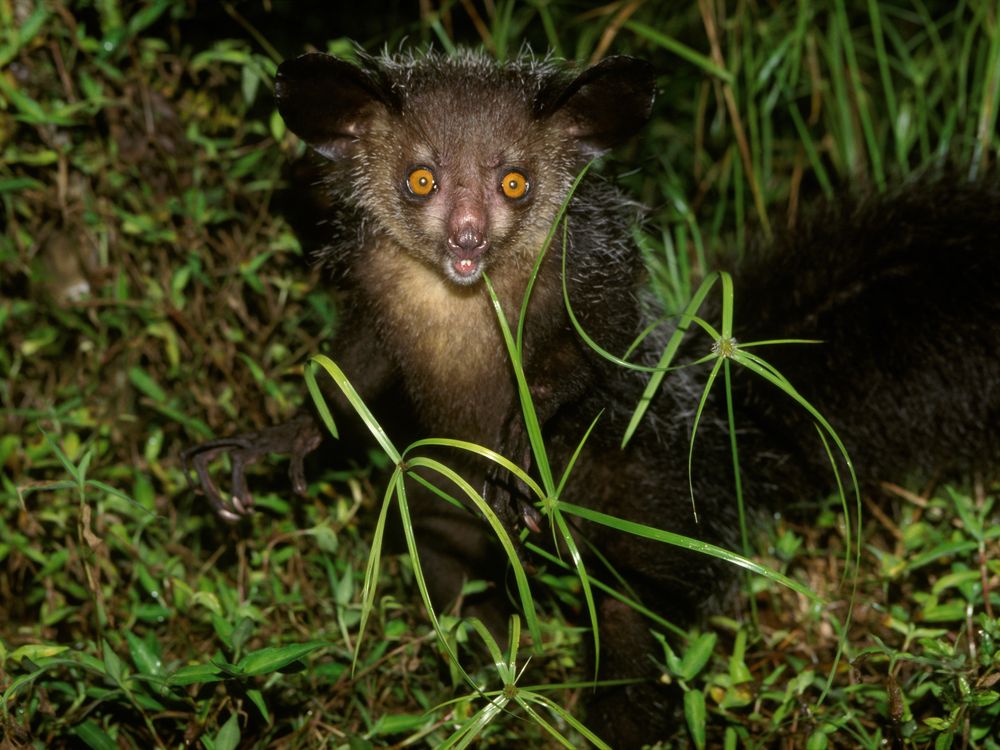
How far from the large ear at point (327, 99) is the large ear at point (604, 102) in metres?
0.53

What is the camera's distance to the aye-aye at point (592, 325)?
293 cm

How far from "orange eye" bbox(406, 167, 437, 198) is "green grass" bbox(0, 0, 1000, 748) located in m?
0.52

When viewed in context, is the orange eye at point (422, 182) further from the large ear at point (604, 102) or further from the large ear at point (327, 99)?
the large ear at point (604, 102)

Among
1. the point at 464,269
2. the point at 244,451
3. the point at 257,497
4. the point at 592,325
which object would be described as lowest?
the point at 257,497

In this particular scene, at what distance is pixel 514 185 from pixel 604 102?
0.38 meters

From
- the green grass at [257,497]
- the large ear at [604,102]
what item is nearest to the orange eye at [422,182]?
the large ear at [604,102]

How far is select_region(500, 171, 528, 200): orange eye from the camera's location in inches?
114

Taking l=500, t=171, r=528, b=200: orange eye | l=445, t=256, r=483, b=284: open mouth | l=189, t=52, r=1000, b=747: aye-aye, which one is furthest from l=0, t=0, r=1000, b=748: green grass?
l=500, t=171, r=528, b=200: orange eye

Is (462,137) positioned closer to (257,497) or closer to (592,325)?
(592,325)

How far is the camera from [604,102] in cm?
298

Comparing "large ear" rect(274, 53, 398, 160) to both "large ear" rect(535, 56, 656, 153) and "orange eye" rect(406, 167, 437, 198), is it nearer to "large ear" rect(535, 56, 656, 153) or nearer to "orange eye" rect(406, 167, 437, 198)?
"orange eye" rect(406, 167, 437, 198)

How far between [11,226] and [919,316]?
336 cm

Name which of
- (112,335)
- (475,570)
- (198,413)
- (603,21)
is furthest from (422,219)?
(603,21)

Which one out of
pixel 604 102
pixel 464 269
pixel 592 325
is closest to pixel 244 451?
pixel 464 269
